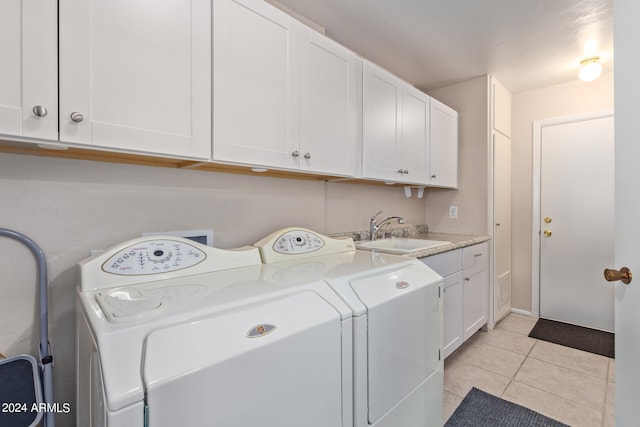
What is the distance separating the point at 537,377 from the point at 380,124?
2086mm

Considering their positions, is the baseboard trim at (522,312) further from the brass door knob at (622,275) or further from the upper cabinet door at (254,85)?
the upper cabinet door at (254,85)

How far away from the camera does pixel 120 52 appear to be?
0.99 m

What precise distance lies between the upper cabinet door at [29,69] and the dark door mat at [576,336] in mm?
Result: 3636

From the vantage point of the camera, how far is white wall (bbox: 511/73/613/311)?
3.08 m

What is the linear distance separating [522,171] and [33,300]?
398cm

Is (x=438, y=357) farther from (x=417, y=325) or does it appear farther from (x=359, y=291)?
(x=359, y=291)

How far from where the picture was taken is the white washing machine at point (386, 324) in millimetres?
1064

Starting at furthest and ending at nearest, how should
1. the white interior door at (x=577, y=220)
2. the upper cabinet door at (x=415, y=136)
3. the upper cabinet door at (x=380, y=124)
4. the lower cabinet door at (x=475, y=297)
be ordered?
the white interior door at (x=577, y=220) → the lower cabinet door at (x=475, y=297) → the upper cabinet door at (x=415, y=136) → the upper cabinet door at (x=380, y=124)

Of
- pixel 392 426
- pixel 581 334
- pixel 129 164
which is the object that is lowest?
pixel 581 334

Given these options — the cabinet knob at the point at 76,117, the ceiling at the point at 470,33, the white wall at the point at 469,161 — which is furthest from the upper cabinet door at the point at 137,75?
the white wall at the point at 469,161

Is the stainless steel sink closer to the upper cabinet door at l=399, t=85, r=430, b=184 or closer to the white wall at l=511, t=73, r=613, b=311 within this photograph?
the upper cabinet door at l=399, t=85, r=430, b=184

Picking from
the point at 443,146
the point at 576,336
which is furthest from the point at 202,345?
the point at 576,336

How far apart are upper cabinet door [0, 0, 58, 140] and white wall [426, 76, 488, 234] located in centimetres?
305

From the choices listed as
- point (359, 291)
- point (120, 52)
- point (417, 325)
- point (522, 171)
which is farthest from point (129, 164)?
point (522, 171)
